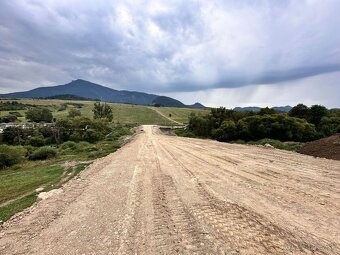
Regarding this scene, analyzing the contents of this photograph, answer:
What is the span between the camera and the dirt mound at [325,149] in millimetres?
23084

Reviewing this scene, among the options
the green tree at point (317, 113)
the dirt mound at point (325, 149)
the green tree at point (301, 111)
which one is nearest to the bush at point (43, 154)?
the dirt mound at point (325, 149)

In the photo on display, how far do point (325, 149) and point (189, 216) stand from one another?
18.6 m

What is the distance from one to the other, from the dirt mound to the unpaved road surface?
6.47 metres

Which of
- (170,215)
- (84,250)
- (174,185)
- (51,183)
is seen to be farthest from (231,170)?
(84,250)

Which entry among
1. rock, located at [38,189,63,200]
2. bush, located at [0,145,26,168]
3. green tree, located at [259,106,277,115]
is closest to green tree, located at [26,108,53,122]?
bush, located at [0,145,26,168]

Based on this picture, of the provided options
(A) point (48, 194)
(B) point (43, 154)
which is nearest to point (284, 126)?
(B) point (43, 154)

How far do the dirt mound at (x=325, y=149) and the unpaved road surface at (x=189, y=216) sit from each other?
6471 mm

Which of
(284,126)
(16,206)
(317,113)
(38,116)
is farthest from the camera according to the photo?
(38,116)

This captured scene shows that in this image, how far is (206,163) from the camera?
20.8 meters

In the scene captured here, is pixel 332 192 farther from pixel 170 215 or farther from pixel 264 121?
pixel 264 121

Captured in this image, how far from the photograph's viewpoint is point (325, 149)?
24.8 metres

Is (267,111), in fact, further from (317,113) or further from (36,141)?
(36,141)

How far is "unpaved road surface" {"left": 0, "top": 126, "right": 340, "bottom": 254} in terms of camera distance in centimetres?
788

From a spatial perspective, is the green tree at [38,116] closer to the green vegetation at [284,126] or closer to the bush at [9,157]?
the bush at [9,157]
